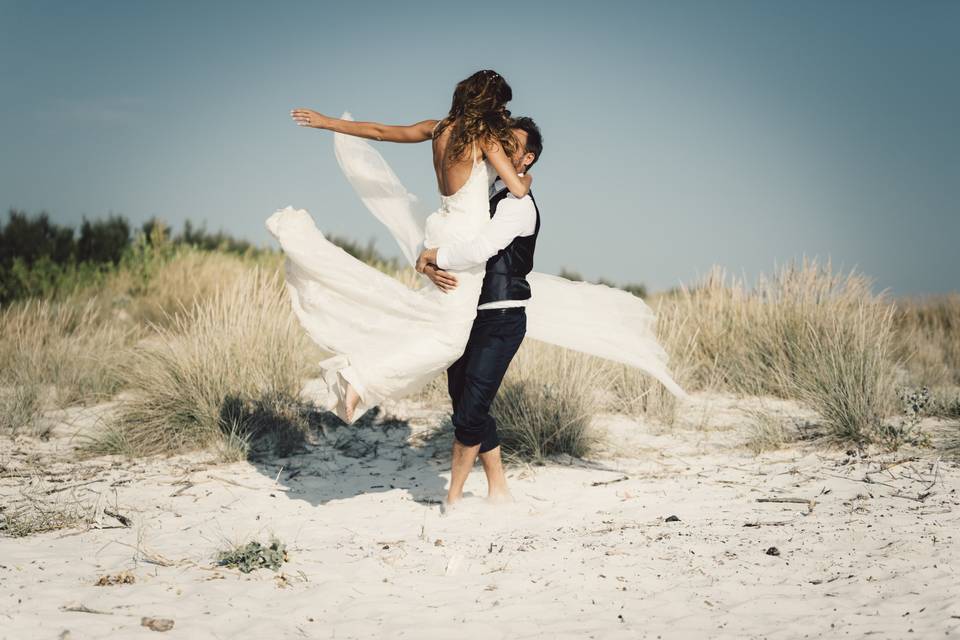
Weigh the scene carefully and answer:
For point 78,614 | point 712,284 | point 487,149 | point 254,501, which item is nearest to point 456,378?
point 487,149

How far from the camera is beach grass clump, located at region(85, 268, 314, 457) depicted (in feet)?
22.3

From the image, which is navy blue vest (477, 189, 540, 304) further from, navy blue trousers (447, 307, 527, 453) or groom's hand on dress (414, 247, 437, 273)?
groom's hand on dress (414, 247, 437, 273)

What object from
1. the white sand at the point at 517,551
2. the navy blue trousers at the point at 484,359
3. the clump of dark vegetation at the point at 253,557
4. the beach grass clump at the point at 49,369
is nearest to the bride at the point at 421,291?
the navy blue trousers at the point at 484,359

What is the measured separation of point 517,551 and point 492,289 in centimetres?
141

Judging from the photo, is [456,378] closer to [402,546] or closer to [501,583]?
[402,546]

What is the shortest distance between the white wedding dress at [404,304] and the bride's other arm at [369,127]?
1.23ft

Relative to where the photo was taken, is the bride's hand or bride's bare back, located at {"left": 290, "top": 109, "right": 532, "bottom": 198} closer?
bride's bare back, located at {"left": 290, "top": 109, "right": 532, "bottom": 198}

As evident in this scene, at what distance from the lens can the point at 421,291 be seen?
466cm

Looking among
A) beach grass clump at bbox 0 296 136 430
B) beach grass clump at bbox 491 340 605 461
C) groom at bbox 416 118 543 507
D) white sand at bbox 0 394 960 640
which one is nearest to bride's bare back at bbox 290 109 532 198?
groom at bbox 416 118 543 507

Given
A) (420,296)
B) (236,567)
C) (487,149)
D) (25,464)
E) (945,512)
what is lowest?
(25,464)

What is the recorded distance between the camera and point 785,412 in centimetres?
782

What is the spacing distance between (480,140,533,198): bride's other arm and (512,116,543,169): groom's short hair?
267 mm

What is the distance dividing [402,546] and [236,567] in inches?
35.2

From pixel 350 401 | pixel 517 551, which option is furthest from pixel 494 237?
pixel 517 551
